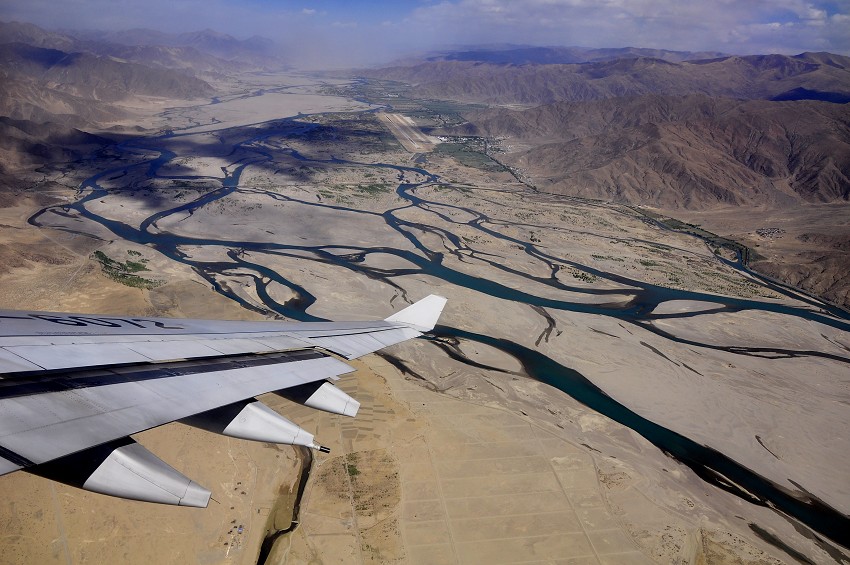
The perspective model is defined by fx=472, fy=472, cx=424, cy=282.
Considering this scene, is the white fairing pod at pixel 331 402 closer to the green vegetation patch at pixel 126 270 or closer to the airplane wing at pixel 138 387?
the airplane wing at pixel 138 387

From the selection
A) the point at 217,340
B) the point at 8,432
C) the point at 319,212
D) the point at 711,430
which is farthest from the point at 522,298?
the point at 8,432

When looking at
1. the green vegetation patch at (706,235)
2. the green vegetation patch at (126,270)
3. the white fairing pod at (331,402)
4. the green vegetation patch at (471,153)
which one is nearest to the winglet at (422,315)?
the white fairing pod at (331,402)

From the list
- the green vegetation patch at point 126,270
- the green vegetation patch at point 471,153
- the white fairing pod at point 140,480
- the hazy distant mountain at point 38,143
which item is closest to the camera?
the white fairing pod at point 140,480

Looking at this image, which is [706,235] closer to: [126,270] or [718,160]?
[718,160]

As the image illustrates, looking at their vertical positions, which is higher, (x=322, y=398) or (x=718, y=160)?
(x=718, y=160)

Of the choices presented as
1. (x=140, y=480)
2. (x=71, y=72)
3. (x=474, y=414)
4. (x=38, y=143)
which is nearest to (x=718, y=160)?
(x=474, y=414)

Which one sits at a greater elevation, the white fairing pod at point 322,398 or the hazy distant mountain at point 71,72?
the hazy distant mountain at point 71,72
